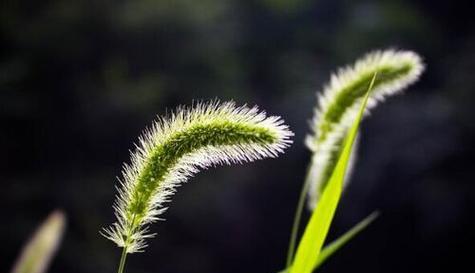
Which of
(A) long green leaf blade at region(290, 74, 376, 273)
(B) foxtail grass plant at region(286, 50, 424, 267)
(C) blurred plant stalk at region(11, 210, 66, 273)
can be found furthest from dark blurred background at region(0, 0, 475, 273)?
(A) long green leaf blade at region(290, 74, 376, 273)

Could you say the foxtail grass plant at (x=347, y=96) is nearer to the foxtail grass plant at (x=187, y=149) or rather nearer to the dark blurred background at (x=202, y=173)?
the foxtail grass plant at (x=187, y=149)

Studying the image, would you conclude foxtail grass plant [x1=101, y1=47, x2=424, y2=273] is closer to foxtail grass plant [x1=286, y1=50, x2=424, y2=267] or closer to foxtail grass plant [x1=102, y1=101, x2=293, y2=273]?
foxtail grass plant [x1=102, y1=101, x2=293, y2=273]

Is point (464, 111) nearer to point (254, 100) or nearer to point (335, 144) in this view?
point (254, 100)

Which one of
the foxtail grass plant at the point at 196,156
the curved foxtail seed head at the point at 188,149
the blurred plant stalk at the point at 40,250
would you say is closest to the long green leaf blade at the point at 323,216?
the foxtail grass plant at the point at 196,156

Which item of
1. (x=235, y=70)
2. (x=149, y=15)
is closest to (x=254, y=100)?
(x=235, y=70)

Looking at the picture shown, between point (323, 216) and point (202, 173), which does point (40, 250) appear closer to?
point (323, 216)

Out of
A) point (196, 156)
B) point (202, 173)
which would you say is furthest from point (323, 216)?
point (202, 173)

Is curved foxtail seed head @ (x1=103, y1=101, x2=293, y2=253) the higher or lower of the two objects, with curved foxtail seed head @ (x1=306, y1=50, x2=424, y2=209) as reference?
lower
